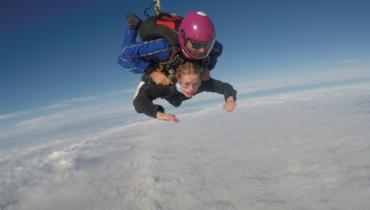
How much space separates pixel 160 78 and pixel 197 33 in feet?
2.47

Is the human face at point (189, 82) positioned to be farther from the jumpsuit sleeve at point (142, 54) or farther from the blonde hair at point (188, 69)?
the jumpsuit sleeve at point (142, 54)

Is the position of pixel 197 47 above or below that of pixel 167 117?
above

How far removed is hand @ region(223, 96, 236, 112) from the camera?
3783mm

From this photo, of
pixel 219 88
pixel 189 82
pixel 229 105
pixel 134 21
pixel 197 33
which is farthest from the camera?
pixel 219 88

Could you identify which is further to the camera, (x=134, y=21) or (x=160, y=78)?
(x=134, y=21)

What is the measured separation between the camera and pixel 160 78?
344 cm

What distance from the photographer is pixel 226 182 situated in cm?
10594

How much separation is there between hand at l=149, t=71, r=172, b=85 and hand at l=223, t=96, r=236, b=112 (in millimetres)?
858

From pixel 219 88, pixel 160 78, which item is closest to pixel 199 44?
pixel 160 78

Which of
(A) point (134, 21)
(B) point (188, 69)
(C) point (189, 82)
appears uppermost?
(A) point (134, 21)

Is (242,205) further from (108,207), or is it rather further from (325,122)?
(325,122)

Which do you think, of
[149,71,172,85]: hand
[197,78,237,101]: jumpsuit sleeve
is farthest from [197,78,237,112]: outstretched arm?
[149,71,172,85]: hand

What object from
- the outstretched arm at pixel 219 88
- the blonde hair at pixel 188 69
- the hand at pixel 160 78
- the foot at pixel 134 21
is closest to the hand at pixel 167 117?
the hand at pixel 160 78

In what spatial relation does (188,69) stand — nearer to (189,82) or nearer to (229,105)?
(189,82)
